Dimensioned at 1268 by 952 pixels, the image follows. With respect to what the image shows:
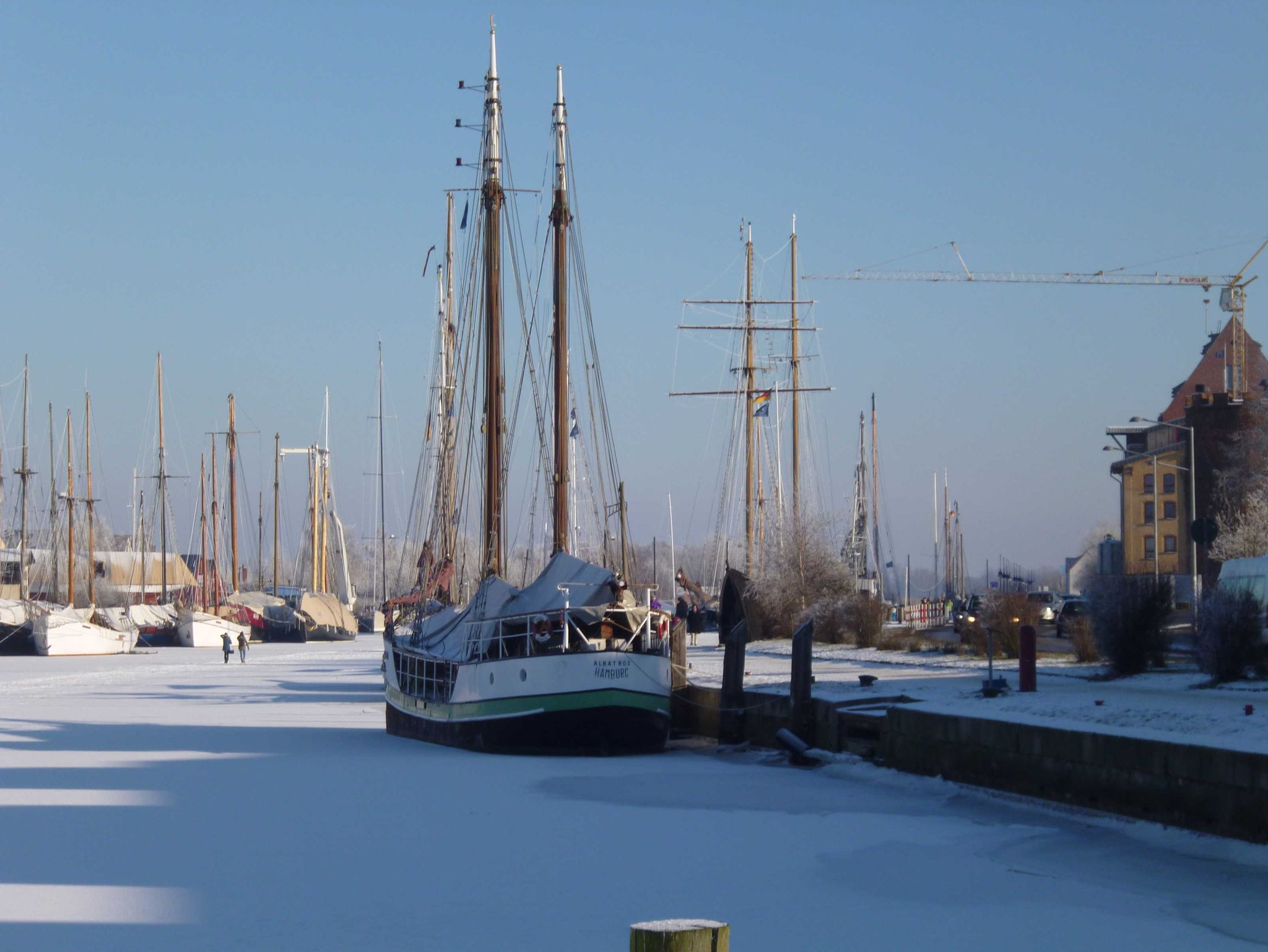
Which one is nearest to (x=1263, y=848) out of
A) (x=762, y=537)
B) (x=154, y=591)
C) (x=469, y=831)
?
(x=469, y=831)

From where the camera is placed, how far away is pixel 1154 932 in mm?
10672

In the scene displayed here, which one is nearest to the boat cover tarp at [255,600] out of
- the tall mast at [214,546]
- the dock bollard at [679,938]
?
the tall mast at [214,546]

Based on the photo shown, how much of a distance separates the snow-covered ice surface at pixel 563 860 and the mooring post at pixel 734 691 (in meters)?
2.78

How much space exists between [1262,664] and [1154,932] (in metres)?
12.8

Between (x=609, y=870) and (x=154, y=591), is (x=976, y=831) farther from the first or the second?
(x=154, y=591)

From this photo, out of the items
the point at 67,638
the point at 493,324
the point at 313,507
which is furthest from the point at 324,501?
the point at 493,324

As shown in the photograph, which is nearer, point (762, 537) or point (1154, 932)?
point (1154, 932)

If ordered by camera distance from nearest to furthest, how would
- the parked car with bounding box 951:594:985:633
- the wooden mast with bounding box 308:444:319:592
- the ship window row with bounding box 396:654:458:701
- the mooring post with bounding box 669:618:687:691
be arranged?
the ship window row with bounding box 396:654:458:701, the mooring post with bounding box 669:618:687:691, the parked car with bounding box 951:594:985:633, the wooden mast with bounding box 308:444:319:592

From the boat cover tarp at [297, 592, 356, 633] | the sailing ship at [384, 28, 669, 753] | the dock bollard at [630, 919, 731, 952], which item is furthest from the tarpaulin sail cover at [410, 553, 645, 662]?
the boat cover tarp at [297, 592, 356, 633]

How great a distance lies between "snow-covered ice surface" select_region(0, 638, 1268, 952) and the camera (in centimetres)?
1077

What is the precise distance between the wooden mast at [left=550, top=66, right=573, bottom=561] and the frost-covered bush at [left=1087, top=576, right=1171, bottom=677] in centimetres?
1109

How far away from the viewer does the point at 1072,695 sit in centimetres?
2019

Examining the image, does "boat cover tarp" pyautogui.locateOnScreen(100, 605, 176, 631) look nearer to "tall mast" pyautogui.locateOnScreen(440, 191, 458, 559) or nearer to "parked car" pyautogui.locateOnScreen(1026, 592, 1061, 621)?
"tall mast" pyautogui.locateOnScreen(440, 191, 458, 559)

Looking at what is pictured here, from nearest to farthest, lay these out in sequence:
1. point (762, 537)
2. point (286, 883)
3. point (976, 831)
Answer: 1. point (286, 883)
2. point (976, 831)
3. point (762, 537)
